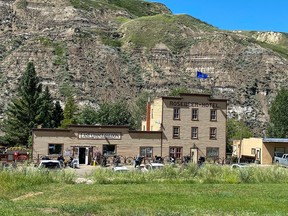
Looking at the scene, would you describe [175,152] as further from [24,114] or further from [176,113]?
[24,114]

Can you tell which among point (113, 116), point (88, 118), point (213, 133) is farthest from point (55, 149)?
point (113, 116)

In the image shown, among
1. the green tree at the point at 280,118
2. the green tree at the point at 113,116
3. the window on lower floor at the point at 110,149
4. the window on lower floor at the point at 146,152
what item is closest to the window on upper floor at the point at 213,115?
the window on lower floor at the point at 146,152

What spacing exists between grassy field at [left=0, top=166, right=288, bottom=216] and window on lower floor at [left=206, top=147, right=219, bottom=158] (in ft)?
80.0

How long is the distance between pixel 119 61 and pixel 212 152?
65952 mm

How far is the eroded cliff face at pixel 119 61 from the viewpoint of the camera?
108 metres

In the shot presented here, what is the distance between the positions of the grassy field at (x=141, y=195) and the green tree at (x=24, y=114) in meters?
44.4

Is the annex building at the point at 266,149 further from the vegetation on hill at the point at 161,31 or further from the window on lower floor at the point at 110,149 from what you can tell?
the vegetation on hill at the point at 161,31

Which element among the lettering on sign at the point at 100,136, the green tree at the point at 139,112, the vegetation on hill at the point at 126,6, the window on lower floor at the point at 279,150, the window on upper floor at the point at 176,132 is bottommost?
the window on lower floor at the point at 279,150

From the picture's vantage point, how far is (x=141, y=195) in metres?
20.5

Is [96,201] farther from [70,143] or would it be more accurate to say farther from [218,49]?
[218,49]

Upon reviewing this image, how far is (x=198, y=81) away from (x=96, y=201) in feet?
320

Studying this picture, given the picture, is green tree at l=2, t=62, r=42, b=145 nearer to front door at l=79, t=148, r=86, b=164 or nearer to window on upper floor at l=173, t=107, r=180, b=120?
front door at l=79, t=148, r=86, b=164

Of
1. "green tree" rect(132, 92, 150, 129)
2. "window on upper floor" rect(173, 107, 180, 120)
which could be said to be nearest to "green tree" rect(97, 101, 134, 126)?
"green tree" rect(132, 92, 150, 129)

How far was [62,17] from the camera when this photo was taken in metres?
130
